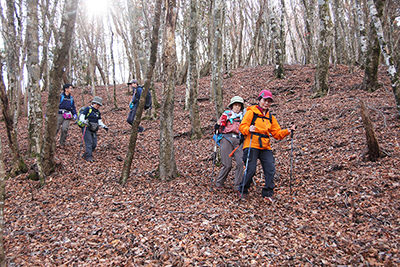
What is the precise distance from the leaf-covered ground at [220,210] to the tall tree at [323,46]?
108 inches

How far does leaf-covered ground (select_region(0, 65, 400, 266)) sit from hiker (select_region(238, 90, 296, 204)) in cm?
47

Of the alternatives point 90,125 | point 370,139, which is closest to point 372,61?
point 370,139

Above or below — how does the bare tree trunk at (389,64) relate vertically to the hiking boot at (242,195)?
above

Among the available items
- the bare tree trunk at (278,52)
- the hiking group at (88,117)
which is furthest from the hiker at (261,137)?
the bare tree trunk at (278,52)

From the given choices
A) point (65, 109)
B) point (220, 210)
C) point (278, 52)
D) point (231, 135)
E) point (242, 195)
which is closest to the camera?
point (220, 210)

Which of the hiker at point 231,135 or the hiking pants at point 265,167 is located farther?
the hiker at point 231,135

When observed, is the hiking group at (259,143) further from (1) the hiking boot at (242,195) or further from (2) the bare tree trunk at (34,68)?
(2) the bare tree trunk at (34,68)

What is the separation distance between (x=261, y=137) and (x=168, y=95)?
7.89 feet

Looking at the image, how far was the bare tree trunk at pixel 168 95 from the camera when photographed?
18.9 ft

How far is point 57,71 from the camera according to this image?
5.98 meters

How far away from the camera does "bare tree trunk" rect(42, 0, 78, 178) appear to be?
19.2 ft

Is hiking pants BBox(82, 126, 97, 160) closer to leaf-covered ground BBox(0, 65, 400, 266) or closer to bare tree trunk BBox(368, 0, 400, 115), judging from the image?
leaf-covered ground BBox(0, 65, 400, 266)

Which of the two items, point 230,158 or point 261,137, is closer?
point 261,137

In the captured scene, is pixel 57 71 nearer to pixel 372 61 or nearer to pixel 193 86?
pixel 193 86
